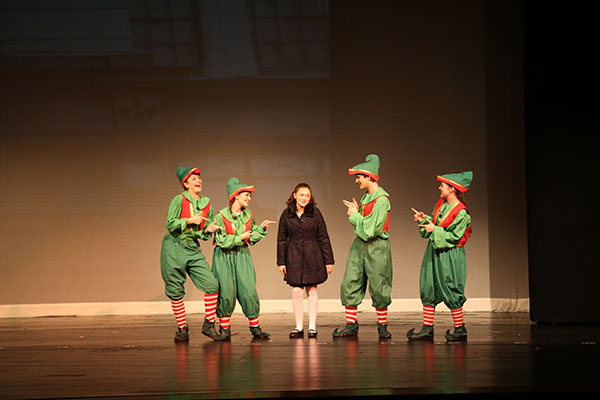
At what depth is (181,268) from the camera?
5.10 metres

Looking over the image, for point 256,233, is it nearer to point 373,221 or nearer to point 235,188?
point 235,188

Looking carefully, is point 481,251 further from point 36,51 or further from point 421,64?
point 36,51

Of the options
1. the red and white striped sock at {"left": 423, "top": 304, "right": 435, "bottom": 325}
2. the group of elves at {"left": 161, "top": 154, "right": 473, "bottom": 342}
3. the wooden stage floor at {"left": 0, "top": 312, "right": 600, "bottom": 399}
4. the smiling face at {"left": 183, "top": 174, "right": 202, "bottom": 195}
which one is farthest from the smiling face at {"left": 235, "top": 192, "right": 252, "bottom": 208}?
the red and white striped sock at {"left": 423, "top": 304, "right": 435, "bottom": 325}

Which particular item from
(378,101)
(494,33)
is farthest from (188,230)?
(494,33)

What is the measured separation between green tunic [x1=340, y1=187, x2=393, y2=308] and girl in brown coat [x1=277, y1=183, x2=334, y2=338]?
224 millimetres

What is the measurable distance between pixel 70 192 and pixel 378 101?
334 cm

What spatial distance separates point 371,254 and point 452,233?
64cm

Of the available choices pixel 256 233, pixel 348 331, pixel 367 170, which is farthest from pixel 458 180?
pixel 256 233

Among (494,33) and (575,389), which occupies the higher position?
(494,33)

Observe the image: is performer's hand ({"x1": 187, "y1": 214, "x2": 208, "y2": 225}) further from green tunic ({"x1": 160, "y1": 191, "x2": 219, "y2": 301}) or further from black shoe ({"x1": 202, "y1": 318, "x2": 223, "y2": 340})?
black shoe ({"x1": 202, "y1": 318, "x2": 223, "y2": 340})

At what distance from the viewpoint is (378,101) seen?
681 centimetres

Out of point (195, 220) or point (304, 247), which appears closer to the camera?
point (195, 220)

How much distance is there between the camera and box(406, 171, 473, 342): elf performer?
4906 mm

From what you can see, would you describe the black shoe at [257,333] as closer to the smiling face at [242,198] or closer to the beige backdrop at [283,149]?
the smiling face at [242,198]
